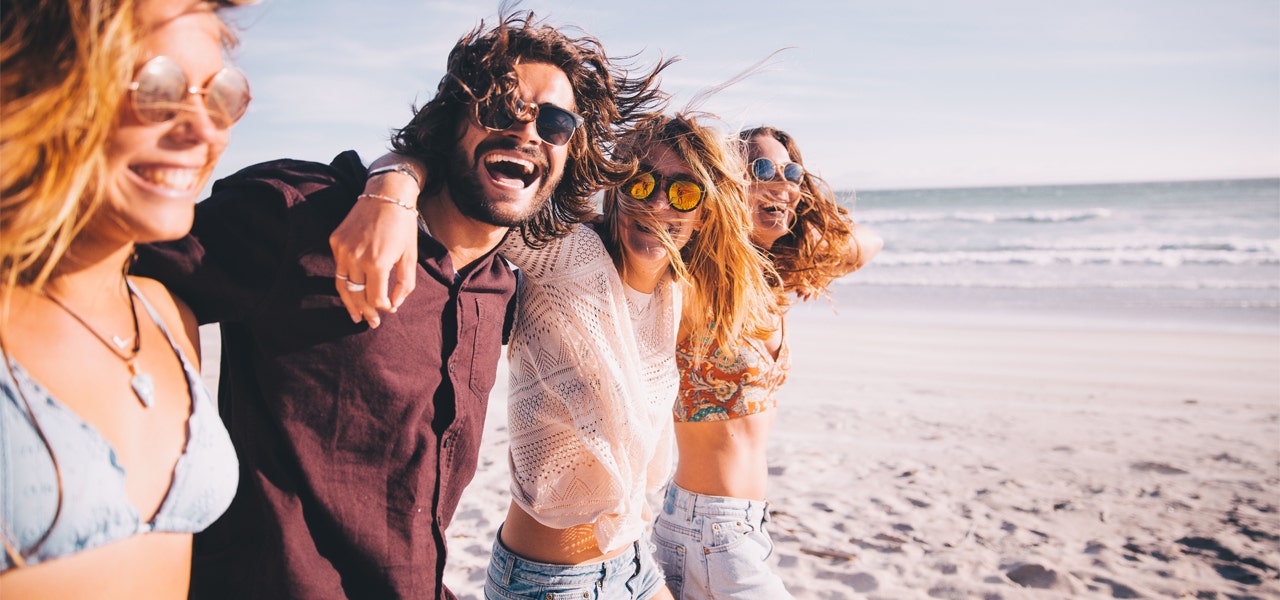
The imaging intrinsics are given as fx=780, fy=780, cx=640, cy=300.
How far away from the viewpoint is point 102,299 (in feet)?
5.10

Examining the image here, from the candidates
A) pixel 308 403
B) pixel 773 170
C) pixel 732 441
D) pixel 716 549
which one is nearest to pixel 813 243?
pixel 773 170

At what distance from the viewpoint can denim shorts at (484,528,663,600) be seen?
2.70 metres

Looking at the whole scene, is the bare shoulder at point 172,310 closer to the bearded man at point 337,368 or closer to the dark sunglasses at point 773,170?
the bearded man at point 337,368

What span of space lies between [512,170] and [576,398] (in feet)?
2.61

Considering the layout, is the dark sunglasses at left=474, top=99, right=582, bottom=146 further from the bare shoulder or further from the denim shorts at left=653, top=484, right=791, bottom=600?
the denim shorts at left=653, top=484, right=791, bottom=600

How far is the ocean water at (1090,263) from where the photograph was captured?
523 inches

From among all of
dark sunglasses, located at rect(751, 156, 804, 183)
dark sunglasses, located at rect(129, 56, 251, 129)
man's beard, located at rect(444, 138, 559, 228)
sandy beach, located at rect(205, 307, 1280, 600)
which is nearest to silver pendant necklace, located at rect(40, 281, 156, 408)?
dark sunglasses, located at rect(129, 56, 251, 129)

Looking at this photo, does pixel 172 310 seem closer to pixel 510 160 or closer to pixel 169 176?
pixel 169 176

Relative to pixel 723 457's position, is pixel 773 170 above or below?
above

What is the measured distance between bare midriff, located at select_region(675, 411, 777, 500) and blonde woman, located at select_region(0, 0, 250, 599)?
6.74 feet

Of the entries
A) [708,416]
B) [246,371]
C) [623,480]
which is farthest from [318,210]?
[708,416]

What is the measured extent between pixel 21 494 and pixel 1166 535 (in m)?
6.06

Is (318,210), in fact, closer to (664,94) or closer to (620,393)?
(620,393)

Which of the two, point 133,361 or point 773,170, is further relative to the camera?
point 773,170
